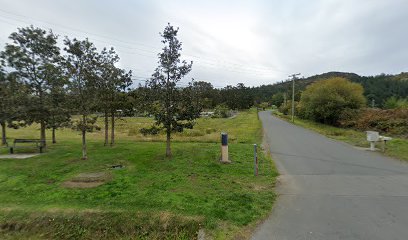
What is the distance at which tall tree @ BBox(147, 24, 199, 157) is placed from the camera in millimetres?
10258

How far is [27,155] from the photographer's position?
12.1 meters

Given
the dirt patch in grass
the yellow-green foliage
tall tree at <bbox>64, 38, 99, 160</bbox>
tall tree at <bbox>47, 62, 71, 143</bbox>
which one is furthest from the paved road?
the yellow-green foliage

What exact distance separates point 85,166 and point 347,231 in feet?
29.1

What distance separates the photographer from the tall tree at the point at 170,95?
1026cm

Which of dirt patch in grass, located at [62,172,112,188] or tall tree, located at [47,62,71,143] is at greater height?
tall tree, located at [47,62,71,143]

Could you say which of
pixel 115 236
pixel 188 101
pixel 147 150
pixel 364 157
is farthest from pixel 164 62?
pixel 364 157

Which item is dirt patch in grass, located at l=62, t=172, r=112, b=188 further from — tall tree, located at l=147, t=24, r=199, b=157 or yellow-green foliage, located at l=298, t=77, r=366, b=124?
yellow-green foliage, located at l=298, t=77, r=366, b=124

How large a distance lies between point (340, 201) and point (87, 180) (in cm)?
738

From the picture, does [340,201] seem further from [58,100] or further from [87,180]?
[58,100]

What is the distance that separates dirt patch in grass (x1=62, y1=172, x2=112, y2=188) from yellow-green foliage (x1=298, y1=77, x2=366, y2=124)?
33.2 metres

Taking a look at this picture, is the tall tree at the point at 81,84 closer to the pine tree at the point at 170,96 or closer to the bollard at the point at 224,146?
the pine tree at the point at 170,96

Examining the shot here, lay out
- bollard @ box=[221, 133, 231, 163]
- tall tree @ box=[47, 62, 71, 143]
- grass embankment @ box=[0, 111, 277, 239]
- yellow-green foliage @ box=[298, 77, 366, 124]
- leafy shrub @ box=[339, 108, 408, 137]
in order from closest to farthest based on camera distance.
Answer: grass embankment @ box=[0, 111, 277, 239]
bollard @ box=[221, 133, 231, 163]
tall tree @ box=[47, 62, 71, 143]
leafy shrub @ box=[339, 108, 408, 137]
yellow-green foliage @ box=[298, 77, 366, 124]

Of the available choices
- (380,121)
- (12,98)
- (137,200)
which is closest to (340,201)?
(137,200)

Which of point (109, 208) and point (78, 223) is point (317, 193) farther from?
point (78, 223)
